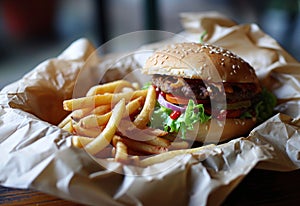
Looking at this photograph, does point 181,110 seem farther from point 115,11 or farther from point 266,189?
point 115,11

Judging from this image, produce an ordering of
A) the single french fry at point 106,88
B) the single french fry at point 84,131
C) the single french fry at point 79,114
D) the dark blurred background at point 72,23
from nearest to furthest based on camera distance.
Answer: the single french fry at point 84,131
the single french fry at point 79,114
the single french fry at point 106,88
the dark blurred background at point 72,23

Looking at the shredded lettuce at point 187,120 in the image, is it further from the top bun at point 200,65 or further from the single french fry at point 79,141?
the single french fry at point 79,141

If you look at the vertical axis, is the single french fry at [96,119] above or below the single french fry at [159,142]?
above

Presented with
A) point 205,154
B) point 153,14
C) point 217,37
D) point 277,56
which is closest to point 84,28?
point 153,14

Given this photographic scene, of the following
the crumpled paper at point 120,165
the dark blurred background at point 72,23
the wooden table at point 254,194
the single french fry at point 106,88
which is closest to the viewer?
the crumpled paper at point 120,165

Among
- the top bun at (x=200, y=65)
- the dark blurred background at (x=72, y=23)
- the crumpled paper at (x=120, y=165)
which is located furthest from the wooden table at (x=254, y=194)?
the dark blurred background at (x=72, y=23)

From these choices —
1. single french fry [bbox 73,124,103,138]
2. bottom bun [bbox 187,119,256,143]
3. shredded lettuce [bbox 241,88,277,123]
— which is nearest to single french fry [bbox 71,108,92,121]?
single french fry [bbox 73,124,103,138]
